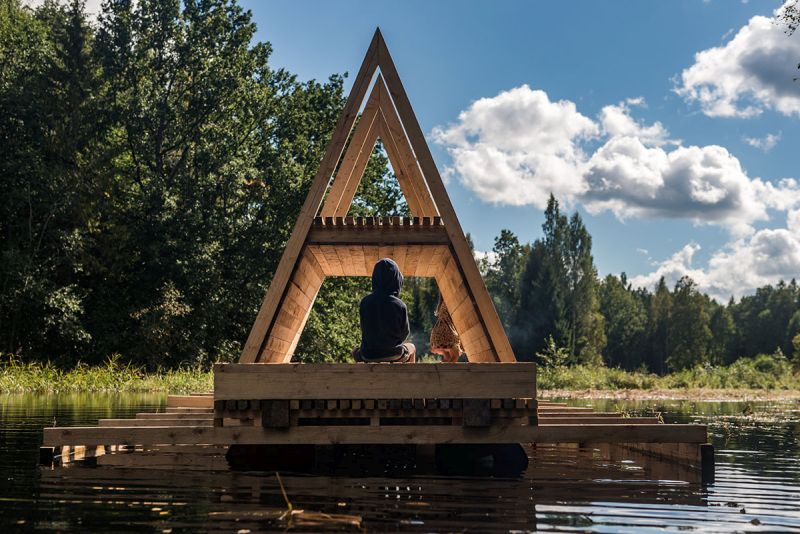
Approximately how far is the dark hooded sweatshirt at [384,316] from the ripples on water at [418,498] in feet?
5.61

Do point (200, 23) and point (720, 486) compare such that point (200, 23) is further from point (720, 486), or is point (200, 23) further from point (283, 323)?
point (720, 486)

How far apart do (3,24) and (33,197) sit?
10.5 metres

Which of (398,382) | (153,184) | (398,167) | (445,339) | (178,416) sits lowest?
(178,416)

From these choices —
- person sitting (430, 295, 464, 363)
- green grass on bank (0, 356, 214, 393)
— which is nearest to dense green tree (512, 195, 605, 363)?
green grass on bank (0, 356, 214, 393)

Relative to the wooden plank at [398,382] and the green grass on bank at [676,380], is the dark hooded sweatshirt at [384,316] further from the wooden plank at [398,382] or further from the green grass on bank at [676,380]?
the green grass on bank at [676,380]

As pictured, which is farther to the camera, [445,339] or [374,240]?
[445,339]

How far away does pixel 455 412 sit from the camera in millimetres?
8602

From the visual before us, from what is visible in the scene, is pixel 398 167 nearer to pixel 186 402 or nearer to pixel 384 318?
pixel 384 318

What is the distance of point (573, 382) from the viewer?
40.4 m

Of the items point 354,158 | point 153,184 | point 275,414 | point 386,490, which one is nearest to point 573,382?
point 153,184

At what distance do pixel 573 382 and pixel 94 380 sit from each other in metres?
21.6

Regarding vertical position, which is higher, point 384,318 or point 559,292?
point 559,292

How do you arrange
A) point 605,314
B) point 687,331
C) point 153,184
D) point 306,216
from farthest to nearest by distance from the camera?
1. point 605,314
2. point 687,331
3. point 153,184
4. point 306,216

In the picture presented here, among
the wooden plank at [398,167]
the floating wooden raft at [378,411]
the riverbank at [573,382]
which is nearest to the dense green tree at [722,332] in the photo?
the riverbank at [573,382]
